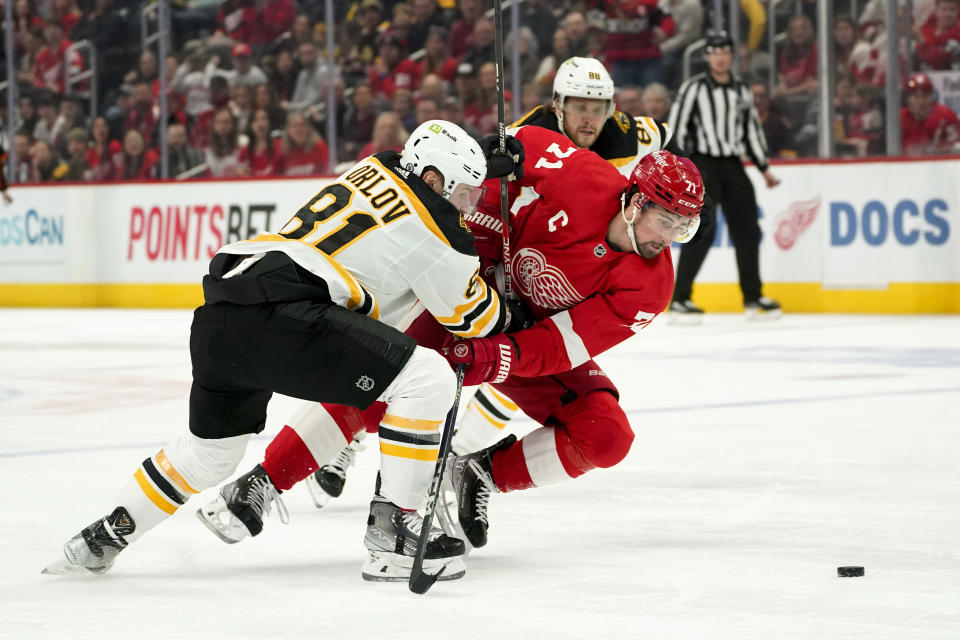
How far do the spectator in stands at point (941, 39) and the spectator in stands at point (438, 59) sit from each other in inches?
137

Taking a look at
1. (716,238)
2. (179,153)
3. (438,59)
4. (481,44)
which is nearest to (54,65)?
(179,153)

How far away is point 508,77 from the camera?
10.8 m

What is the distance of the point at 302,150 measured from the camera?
11.8 meters

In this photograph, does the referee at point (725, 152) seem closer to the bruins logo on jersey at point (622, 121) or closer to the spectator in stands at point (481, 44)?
the spectator in stands at point (481, 44)

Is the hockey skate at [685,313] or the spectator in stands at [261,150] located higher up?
the spectator in stands at [261,150]

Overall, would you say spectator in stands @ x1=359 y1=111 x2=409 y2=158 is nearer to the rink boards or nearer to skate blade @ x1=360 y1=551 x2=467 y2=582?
the rink boards

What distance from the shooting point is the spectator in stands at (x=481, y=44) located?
1117cm

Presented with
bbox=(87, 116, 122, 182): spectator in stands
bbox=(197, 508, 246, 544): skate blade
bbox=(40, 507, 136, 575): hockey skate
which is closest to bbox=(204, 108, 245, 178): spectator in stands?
bbox=(87, 116, 122, 182): spectator in stands

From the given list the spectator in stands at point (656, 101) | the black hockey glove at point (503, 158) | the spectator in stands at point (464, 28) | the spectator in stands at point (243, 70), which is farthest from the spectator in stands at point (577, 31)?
the black hockey glove at point (503, 158)

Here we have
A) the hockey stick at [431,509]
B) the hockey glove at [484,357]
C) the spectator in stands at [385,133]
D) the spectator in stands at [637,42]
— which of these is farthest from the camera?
the spectator in stands at [385,133]

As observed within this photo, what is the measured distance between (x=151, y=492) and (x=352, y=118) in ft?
28.4

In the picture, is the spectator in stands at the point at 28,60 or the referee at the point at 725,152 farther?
the spectator in stands at the point at 28,60

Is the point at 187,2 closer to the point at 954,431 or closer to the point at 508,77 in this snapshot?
the point at 508,77

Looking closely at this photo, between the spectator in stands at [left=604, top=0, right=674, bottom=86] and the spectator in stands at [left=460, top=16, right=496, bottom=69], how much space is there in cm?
96
